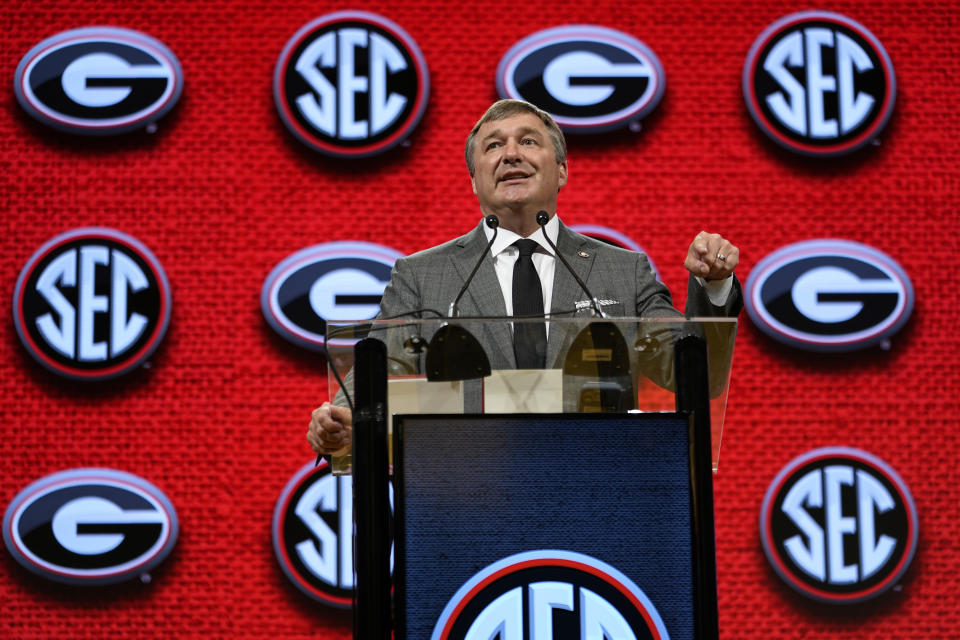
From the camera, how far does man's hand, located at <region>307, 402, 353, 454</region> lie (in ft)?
4.40

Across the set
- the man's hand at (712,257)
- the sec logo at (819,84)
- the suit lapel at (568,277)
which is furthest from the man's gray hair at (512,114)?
the sec logo at (819,84)

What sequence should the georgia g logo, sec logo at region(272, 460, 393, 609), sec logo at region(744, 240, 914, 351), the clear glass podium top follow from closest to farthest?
the georgia g logo → the clear glass podium top → sec logo at region(272, 460, 393, 609) → sec logo at region(744, 240, 914, 351)

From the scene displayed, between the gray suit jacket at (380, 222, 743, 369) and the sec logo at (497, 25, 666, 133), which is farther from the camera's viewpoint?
the sec logo at (497, 25, 666, 133)

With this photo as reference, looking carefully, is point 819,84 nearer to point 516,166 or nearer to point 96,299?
point 516,166

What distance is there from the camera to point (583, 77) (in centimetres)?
319

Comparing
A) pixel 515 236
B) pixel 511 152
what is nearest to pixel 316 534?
pixel 515 236

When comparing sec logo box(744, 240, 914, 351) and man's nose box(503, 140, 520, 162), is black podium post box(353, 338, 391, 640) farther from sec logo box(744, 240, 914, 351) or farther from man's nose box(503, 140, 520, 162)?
sec logo box(744, 240, 914, 351)

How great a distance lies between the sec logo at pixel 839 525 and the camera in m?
3.02

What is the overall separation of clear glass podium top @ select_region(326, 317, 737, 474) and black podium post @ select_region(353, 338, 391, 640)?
0.10ft

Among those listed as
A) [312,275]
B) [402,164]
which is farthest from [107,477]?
[402,164]

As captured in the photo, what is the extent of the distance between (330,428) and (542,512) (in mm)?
328

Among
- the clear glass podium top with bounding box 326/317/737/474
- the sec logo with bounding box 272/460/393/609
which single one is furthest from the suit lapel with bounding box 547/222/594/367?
the sec logo with bounding box 272/460/393/609

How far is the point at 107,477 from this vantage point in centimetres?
301

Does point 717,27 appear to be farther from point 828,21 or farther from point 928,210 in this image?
point 928,210
